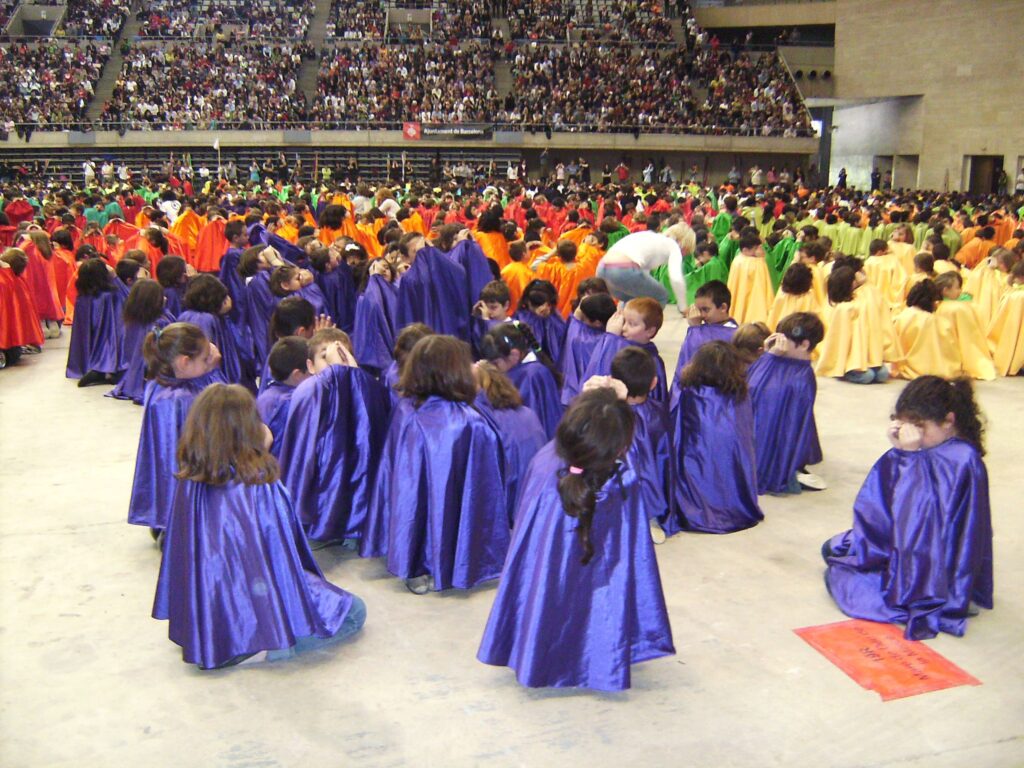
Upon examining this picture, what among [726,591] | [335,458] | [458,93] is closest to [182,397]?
[335,458]

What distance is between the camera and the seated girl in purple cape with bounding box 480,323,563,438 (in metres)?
5.91

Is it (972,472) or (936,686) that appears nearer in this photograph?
(936,686)

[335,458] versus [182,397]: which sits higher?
[182,397]

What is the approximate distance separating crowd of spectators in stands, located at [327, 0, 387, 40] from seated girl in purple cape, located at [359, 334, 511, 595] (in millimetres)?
38498

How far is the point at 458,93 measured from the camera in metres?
37.2

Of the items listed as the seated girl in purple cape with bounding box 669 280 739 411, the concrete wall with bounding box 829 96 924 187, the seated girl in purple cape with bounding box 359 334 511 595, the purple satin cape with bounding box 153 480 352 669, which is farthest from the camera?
the concrete wall with bounding box 829 96 924 187

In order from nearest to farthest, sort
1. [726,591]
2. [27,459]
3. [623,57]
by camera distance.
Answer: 1. [726,591]
2. [27,459]
3. [623,57]

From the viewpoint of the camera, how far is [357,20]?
41312 mm

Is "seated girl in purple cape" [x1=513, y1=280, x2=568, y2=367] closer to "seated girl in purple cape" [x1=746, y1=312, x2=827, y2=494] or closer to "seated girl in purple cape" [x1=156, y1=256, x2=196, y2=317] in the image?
"seated girl in purple cape" [x1=746, y1=312, x2=827, y2=494]

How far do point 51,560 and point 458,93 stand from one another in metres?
33.5

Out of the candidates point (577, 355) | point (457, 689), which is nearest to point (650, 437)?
point (577, 355)

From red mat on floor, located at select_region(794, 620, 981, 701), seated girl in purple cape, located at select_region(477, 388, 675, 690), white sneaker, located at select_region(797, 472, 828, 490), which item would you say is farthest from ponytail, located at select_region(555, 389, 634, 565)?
white sneaker, located at select_region(797, 472, 828, 490)

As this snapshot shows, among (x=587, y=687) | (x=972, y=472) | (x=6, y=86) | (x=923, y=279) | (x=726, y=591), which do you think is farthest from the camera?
(x=6, y=86)

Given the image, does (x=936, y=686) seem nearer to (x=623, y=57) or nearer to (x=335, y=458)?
(x=335, y=458)
